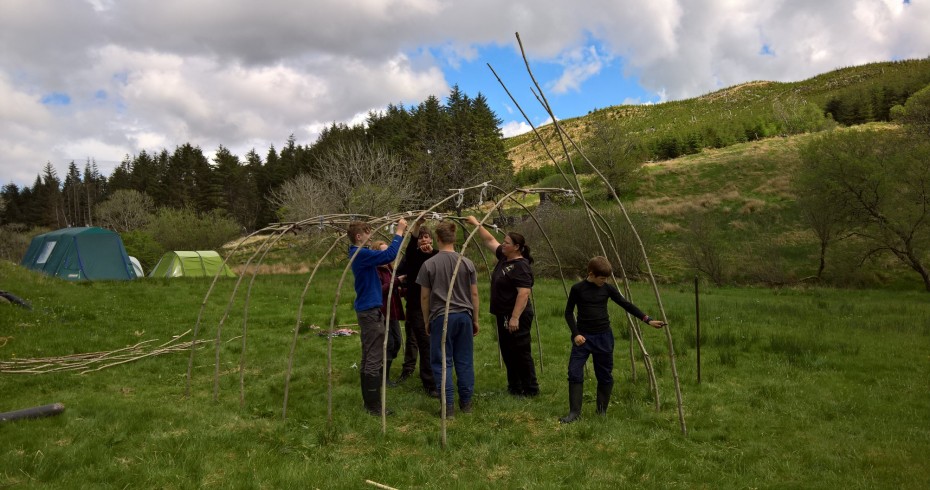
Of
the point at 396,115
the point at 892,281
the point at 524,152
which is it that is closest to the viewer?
the point at 892,281

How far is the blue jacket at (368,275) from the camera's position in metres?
5.94

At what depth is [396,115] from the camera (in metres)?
55.9

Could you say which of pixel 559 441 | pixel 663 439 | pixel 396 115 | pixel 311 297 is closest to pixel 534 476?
pixel 559 441

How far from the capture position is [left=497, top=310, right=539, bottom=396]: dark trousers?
6.39m

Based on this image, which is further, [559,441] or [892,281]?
[892,281]

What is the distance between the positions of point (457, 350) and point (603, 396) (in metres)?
1.70

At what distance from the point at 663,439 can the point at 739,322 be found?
27.2 ft

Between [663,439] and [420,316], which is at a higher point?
[420,316]

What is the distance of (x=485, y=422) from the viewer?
18.8 feet

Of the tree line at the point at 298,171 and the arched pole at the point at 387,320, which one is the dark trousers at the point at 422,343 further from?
the tree line at the point at 298,171

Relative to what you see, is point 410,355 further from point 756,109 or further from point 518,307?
point 756,109

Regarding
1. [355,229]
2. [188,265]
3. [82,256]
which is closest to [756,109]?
[188,265]

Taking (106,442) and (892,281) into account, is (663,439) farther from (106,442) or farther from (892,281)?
(892,281)

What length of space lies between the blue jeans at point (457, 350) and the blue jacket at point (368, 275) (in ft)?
2.41
